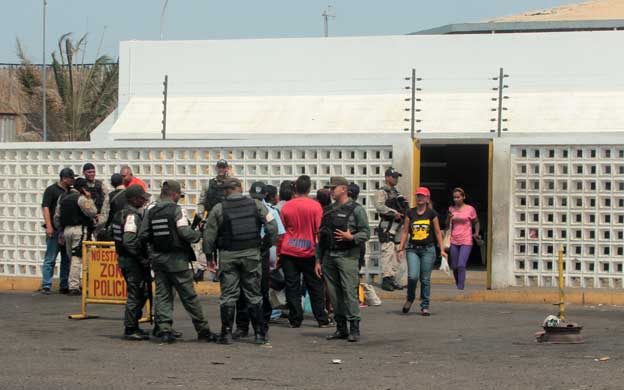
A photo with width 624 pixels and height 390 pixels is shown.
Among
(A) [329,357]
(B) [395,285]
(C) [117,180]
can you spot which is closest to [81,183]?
(C) [117,180]

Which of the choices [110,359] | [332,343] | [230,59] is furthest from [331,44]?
[110,359]

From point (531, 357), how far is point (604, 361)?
28.2 inches

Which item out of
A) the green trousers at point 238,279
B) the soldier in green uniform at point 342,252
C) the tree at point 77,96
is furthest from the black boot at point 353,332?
the tree at point 77,96

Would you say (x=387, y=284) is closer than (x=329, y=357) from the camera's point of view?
No

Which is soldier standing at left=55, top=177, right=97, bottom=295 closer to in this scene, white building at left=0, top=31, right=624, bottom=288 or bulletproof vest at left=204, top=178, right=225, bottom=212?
bulletproof vest at left=204, top=178, right=225, bottom=212

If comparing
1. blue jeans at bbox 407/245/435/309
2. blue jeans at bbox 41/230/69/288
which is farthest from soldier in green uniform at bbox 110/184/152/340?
blue jeans at bbox 41/230/69/288

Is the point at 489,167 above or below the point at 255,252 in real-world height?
above

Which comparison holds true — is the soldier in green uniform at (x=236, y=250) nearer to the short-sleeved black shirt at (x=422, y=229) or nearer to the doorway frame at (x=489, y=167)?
the short-sleeved black shirt at (x=422, y=229)

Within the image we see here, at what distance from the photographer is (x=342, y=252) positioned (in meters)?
13.2

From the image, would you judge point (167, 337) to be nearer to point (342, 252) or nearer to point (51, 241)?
point (342, 252)

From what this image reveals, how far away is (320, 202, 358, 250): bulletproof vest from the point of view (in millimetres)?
13188

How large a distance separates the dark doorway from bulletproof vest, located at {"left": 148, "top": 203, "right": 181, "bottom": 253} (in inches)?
617

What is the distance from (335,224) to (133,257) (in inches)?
87.6

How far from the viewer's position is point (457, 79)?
26.2 m
